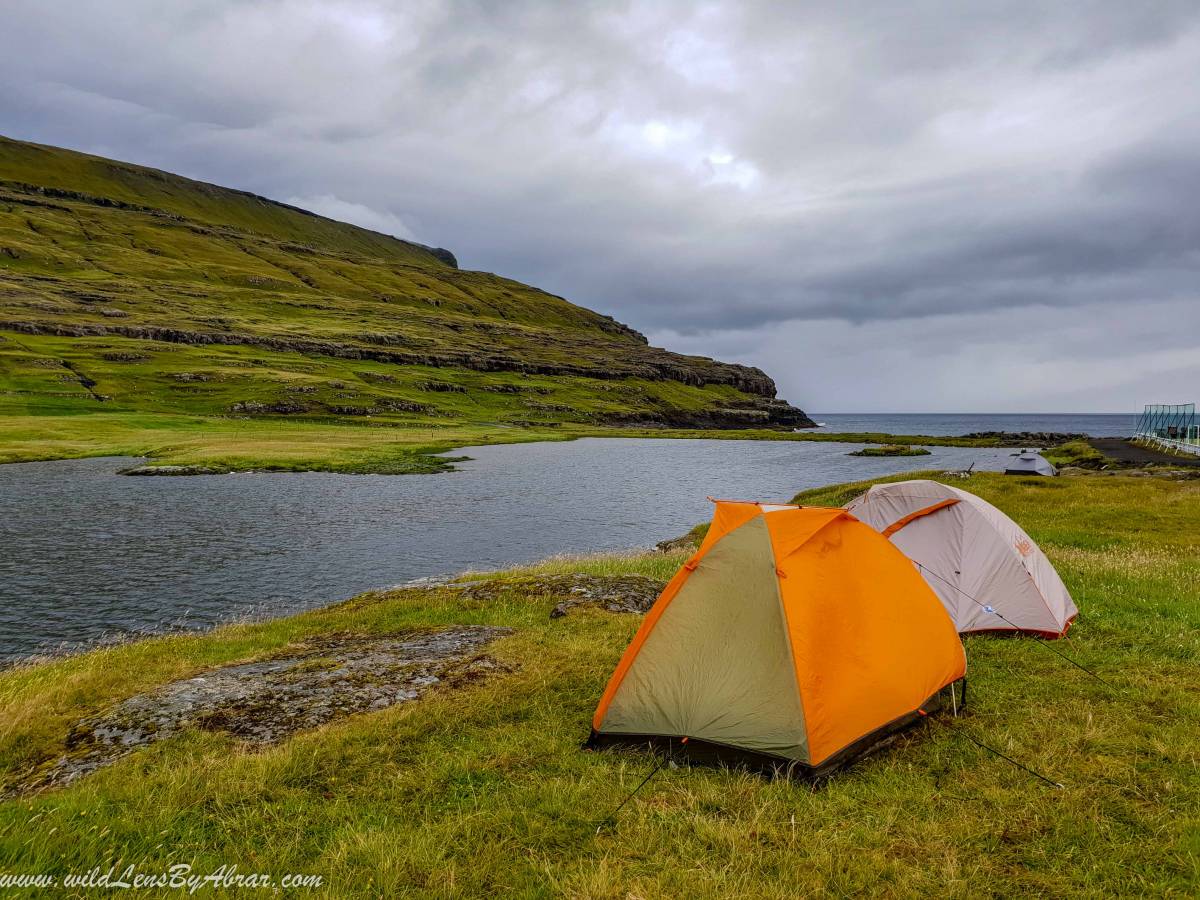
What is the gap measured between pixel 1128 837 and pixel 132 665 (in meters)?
17.4

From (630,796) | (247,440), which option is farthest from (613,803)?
(247,440)

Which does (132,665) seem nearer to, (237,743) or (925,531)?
(237,743)

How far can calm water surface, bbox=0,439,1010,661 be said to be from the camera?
24.1 metres

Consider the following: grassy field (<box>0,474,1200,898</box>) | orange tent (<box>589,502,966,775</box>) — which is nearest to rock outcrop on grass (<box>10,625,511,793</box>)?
grassy field (<box>0,474,1200,898</box>)

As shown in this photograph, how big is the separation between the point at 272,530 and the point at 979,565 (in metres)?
36.3

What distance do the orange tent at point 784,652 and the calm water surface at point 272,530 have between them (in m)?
19.1

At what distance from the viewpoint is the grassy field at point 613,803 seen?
6.09 m

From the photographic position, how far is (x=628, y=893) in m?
5.79

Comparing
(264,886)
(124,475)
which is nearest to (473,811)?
(264,886)

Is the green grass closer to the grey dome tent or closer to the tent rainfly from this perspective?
the grey dome tent

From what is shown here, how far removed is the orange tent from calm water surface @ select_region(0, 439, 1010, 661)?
19.1m

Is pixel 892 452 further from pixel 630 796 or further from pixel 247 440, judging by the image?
pixel 630 796

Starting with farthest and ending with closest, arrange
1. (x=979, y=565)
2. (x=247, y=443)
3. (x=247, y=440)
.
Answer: (x=247, y=440) < (x=247, y=443) < (x=979, y=565)

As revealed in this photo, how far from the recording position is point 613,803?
7441 millimetres
